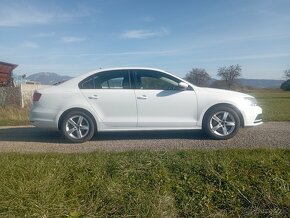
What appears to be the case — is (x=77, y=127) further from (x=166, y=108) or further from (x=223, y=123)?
(x=223, y=123)

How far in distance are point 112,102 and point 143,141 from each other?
1055mm

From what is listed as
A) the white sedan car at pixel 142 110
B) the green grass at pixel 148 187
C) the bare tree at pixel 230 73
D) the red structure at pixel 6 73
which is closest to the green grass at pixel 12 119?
the white sedan car at pixel 142 110

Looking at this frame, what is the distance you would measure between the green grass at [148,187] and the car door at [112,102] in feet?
6.09

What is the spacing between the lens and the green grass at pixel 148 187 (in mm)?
3445

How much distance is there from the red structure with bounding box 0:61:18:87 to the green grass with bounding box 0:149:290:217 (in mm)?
17732

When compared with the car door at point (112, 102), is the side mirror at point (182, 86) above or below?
above

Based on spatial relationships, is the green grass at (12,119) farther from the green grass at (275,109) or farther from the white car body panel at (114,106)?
the green grass at (275,109)

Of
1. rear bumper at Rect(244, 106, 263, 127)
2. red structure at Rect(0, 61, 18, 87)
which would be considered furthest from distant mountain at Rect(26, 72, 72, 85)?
rear bumper at Rect(244, 106, 263, 127)

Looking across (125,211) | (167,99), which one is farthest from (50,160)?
(167,99)

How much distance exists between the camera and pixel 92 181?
3.84m

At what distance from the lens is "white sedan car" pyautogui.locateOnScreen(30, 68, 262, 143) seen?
6305 millimetres

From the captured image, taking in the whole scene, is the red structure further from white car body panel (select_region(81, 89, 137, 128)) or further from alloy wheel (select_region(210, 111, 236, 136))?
alloy wheel (select_region(210, 111, 236, 136))

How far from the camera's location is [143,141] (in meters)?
6.33

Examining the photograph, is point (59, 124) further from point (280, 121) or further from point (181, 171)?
point (280, 121)
